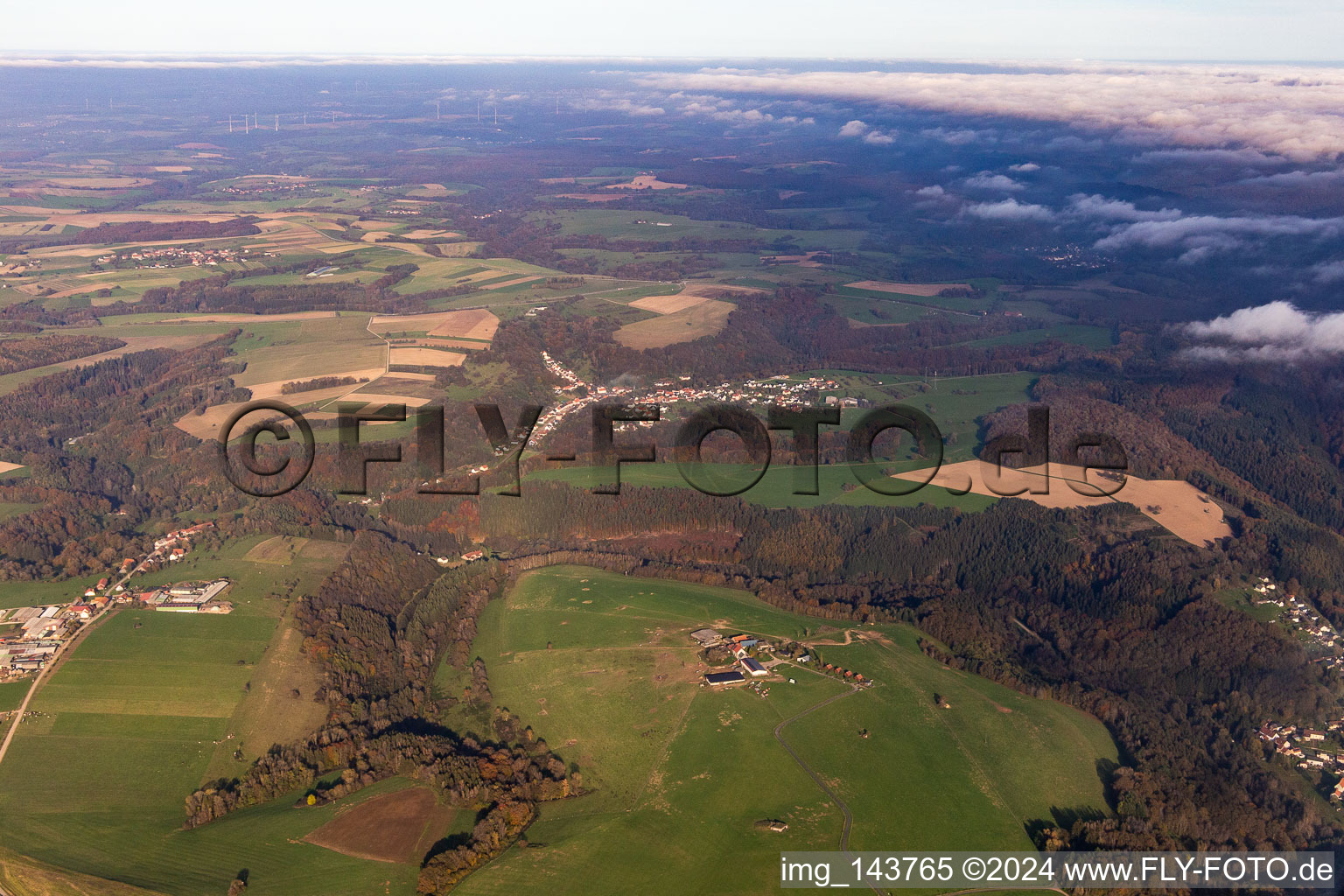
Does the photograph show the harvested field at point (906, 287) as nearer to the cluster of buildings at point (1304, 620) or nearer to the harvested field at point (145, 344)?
the cluster of buildings at point (1304, 620)

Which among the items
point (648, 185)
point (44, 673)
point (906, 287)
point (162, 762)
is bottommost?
point (162, 762)

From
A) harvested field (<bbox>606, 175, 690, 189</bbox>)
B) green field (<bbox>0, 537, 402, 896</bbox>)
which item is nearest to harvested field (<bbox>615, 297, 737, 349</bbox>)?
green field (<bbox>0, 537, 402, 896</bbox>)

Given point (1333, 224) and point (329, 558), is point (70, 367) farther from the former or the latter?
point (1333, 224)

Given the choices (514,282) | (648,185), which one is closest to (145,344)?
(514,282)

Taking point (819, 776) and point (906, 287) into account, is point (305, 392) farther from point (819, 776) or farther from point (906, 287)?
point (906, 287)

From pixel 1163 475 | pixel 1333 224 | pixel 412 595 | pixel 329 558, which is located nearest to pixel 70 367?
pixel 329 558

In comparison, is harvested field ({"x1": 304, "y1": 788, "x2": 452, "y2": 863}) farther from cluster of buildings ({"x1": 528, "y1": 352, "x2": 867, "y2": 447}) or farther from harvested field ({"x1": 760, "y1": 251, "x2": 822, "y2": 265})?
harvested field ({"x1": 760, "y1": 251, "x2": 822, "y2": 265})
